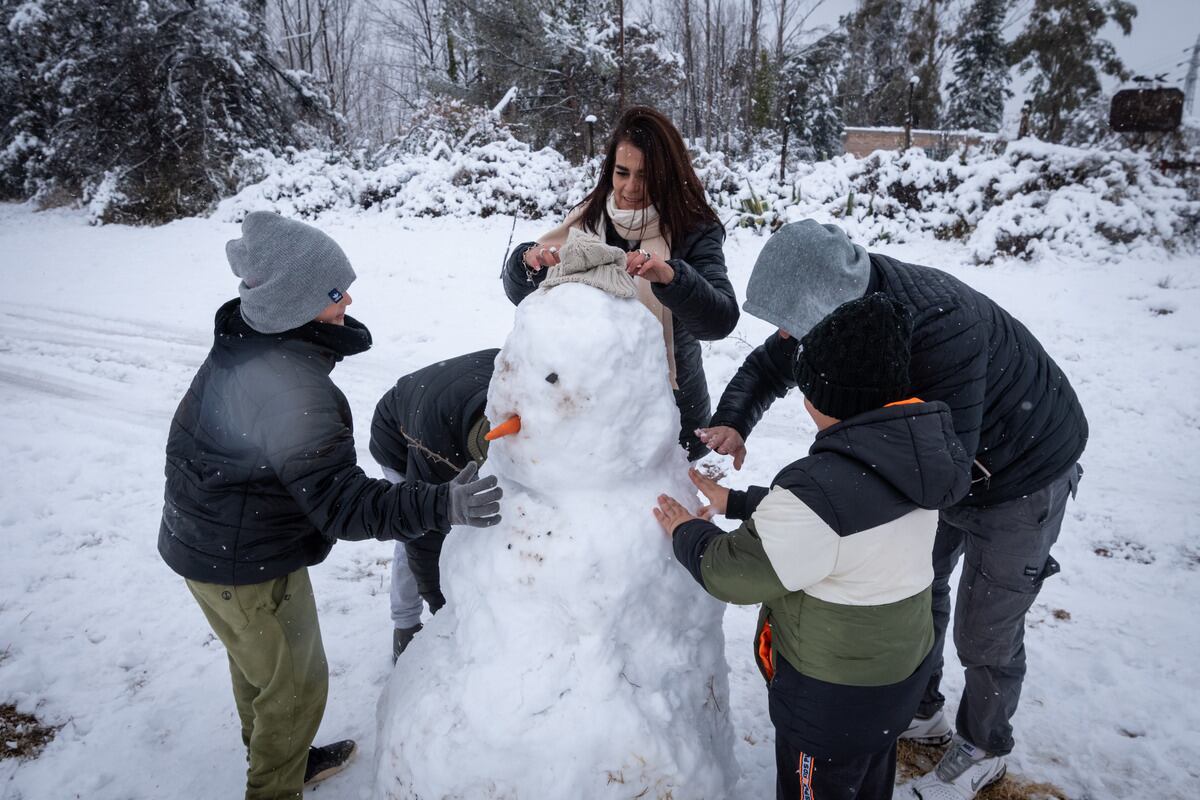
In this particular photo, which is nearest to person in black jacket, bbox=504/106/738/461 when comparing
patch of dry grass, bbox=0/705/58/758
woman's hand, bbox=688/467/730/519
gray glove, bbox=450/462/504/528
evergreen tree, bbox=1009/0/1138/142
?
woman's hand, bbox=688/467/730/519

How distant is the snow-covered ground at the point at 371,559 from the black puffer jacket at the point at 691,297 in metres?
1.19

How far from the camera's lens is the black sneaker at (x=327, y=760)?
7.57ft

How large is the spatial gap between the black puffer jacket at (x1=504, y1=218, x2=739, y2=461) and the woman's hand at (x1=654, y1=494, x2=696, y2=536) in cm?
48

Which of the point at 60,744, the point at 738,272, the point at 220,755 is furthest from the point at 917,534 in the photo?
the point at 738,272

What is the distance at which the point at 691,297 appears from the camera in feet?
6.50

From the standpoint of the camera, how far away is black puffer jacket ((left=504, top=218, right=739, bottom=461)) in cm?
198

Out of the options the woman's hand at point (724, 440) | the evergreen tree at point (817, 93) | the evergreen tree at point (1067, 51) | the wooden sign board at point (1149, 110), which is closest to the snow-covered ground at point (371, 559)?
the woman's hand at point (724, 440)

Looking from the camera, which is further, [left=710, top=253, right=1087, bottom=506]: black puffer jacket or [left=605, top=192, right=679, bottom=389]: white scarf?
[left=605, top=192, right=679, bottom=389]: white scarf

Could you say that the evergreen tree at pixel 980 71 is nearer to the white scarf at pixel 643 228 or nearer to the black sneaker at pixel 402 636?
the white scarf at pixel 643 228

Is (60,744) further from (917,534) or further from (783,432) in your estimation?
(783,432)

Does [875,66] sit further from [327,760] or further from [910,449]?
[327,760]

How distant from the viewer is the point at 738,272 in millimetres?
7750

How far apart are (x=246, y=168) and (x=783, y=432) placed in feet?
38.5

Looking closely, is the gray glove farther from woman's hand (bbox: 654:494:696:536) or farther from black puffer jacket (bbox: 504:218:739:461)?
black puffer jacket (bbox: 504:218:739:461)
